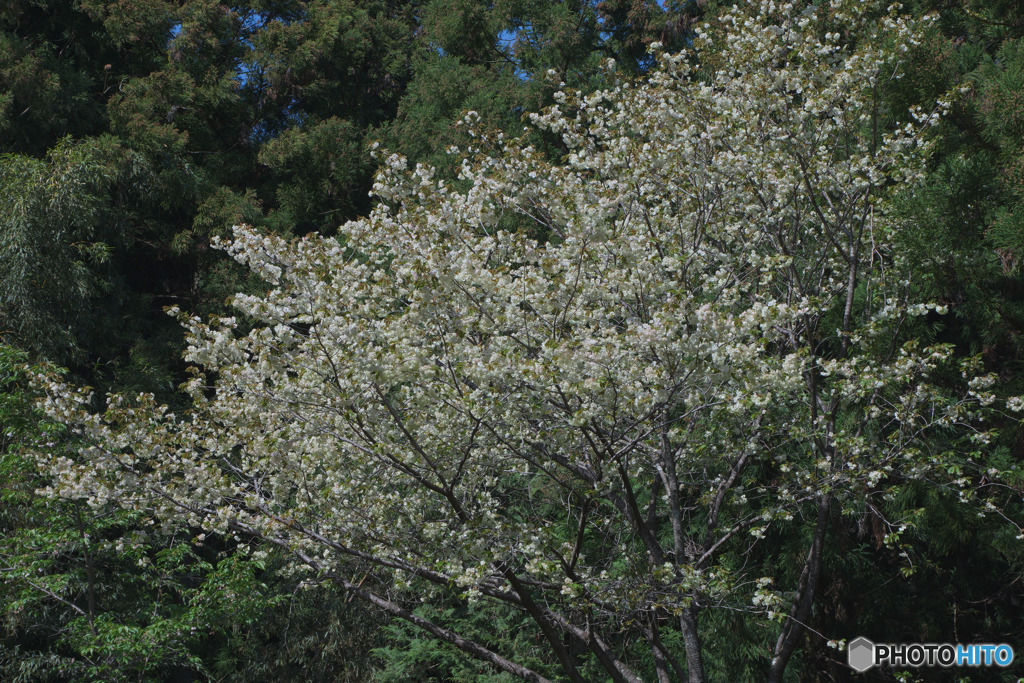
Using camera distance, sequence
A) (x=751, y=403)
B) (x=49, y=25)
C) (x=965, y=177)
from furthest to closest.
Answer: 1. (x=49, y=25)
2. (x=965, y=177)
3. (x=751, y=403)

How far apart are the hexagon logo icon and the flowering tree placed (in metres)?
0.88

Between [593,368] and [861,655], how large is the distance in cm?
394

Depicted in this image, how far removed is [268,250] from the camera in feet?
13.2

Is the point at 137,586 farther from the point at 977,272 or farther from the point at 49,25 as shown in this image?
the point at 49,25

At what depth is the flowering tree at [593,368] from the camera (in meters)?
3.60

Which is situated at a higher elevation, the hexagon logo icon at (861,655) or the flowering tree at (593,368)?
the flowering tree at (593,368)

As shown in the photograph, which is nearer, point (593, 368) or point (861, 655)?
point (593, 368)

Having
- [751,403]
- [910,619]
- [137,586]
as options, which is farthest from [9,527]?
[910,619]

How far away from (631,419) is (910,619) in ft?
12.8

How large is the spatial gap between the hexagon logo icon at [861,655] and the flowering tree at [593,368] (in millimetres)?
877

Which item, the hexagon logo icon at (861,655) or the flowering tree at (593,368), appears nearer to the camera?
the flowering tree at (593,368)

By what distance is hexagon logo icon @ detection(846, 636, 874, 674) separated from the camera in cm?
561

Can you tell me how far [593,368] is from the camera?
3.39 meters

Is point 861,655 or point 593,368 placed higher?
point 593,368
